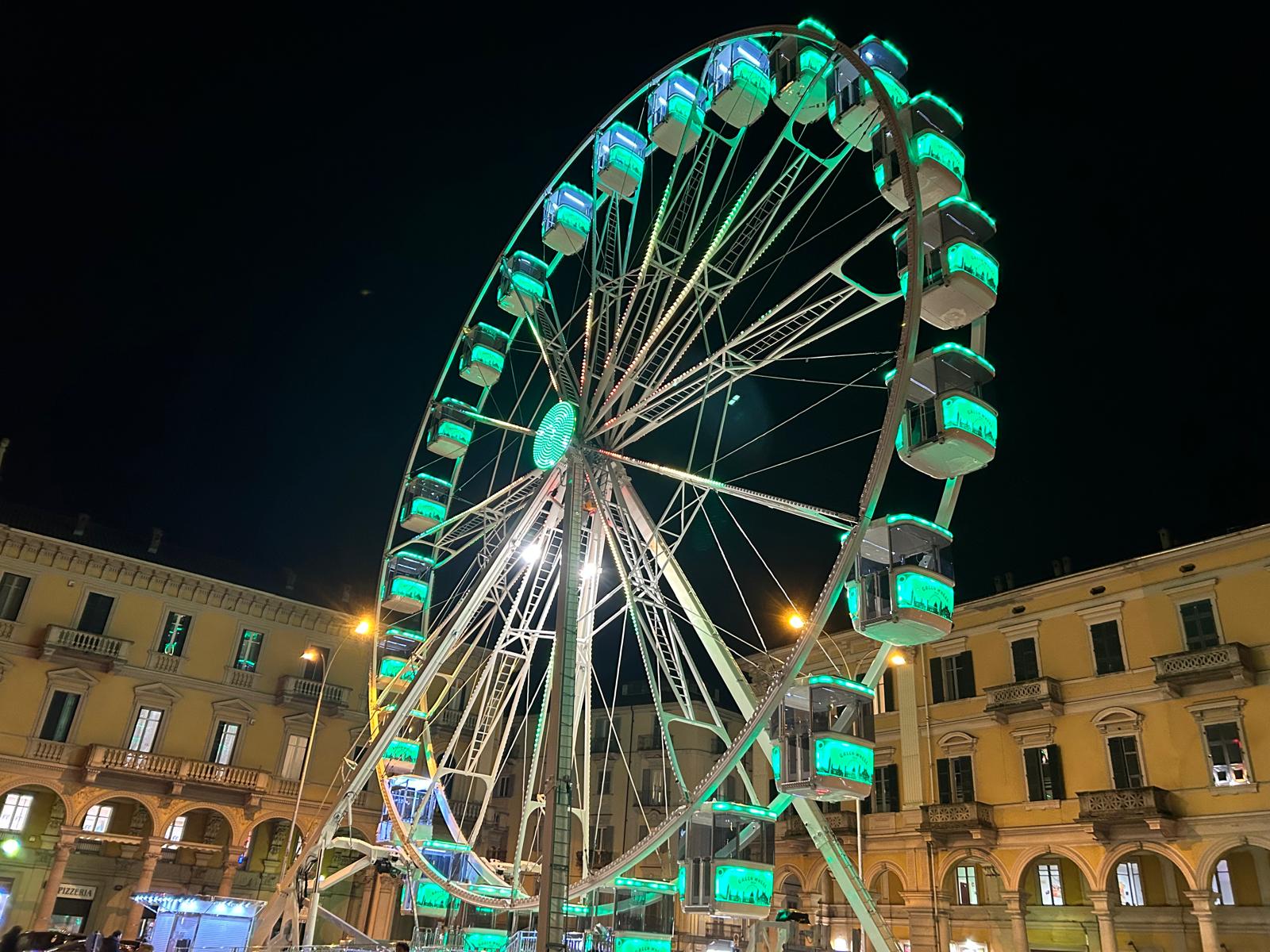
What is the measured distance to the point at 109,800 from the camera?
3344 cm

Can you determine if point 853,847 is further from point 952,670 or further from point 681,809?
point 681,809

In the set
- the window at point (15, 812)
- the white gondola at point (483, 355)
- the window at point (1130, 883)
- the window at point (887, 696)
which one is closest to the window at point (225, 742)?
the window at point (15, 812)

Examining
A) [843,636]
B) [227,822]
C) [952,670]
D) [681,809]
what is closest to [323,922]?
[227,822]

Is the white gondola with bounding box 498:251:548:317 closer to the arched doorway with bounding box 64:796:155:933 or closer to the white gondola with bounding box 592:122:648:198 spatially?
the white gondola with bounding box 592:122:648:198

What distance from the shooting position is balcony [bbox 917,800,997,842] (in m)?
29.7

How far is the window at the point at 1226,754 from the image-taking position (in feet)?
82.7

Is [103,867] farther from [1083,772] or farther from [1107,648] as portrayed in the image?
[1107,648]

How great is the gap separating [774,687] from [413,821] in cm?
1173

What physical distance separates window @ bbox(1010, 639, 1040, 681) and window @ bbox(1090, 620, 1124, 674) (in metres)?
1.95

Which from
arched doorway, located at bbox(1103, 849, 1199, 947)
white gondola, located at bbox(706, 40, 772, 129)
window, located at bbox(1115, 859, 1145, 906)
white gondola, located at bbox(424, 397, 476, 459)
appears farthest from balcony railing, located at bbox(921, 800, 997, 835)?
white gondola, located at bbox(706, 40, 772, 129)

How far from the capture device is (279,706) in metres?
37.8

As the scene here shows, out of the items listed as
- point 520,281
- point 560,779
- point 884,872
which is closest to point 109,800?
point 520,281

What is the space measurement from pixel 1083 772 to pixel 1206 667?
4.94m

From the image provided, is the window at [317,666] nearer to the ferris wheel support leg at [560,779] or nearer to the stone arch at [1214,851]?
the ferris wheel support leg at [560,779]
